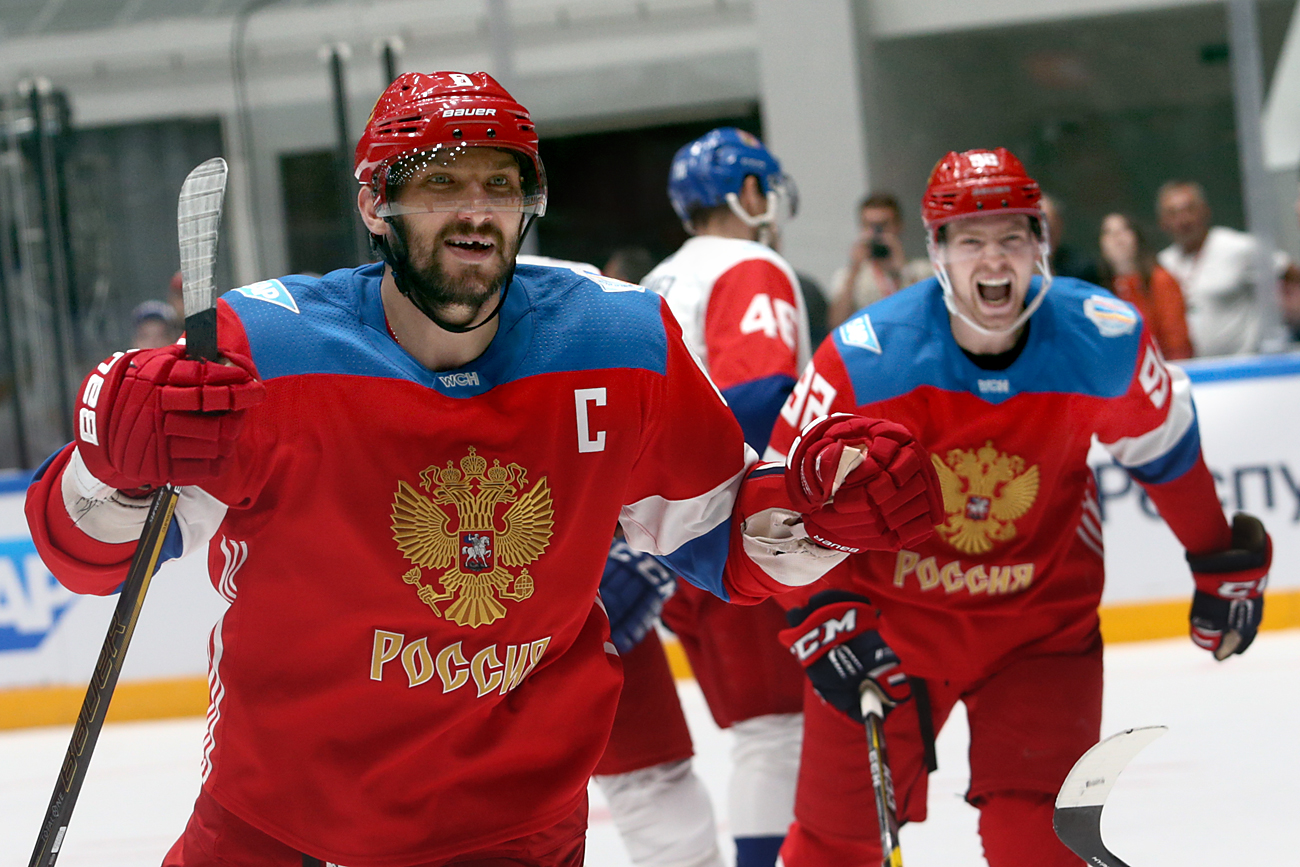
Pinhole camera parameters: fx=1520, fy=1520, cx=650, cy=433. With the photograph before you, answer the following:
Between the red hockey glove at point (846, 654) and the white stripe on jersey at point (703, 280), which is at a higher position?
the white stripe on jersey at point (703, 280)

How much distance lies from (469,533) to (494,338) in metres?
0.21

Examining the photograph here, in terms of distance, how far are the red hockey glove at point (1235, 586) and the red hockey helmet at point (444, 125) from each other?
4.75 ft

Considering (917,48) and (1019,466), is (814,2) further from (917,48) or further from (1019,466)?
(1019,466)

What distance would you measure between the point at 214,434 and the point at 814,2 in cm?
504

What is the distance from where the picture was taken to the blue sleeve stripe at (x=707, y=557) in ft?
5.73

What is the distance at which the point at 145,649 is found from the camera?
5.22 meters

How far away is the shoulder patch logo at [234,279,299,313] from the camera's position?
5.19 ft

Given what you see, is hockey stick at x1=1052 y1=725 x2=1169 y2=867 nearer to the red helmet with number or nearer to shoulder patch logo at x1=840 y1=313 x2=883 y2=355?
shoulder patch logo at x1=840 y1=313 x2=883 y2=355

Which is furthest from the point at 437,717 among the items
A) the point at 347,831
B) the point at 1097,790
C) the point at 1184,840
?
the point at 1184,840

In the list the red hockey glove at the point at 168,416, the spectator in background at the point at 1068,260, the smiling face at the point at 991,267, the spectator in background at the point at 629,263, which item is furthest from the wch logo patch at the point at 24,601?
the red hockey glove at the point at 168,416

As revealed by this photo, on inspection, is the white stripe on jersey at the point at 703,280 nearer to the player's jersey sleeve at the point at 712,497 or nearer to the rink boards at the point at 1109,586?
the player's jersey sleeve at the point at 712,497

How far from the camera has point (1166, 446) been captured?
7.98 feet

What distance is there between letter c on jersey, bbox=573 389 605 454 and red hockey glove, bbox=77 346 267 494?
1.22 ft

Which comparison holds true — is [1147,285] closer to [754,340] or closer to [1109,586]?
[1109,586]
